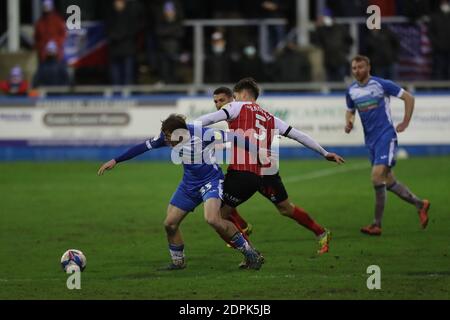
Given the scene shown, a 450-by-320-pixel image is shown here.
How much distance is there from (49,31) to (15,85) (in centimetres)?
186

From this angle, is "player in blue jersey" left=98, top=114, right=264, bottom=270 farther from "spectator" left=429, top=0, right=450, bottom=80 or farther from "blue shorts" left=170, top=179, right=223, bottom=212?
"spectator" left=429, top=0, right=450, bottom=80

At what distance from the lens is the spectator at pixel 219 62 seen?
88.9ft

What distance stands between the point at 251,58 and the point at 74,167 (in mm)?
4968

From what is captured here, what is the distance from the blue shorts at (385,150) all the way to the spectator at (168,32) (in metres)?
12.3

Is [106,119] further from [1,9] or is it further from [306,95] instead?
[1,9]

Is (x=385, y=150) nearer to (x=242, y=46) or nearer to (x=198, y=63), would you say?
→ (x=242, y=46)

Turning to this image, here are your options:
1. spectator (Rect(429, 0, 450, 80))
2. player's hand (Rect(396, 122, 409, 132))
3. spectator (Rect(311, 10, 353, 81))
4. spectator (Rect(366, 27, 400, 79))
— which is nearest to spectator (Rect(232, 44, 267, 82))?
spectator (Rect(311, 10, 353, 81))

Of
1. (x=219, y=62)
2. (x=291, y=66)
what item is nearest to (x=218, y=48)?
(x=219, y=62)

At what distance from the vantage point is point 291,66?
2695cm

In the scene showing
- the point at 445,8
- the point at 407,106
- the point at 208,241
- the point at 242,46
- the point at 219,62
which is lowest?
the point at 208,241

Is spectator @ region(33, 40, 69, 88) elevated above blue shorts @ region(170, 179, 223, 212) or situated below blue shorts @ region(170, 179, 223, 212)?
above

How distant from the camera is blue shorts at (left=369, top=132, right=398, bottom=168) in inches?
605

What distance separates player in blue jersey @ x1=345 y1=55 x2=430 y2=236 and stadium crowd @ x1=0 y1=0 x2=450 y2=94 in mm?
10609

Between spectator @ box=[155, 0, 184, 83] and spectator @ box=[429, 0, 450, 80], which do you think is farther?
spectator @ box=[155, 0, 184, 83]
